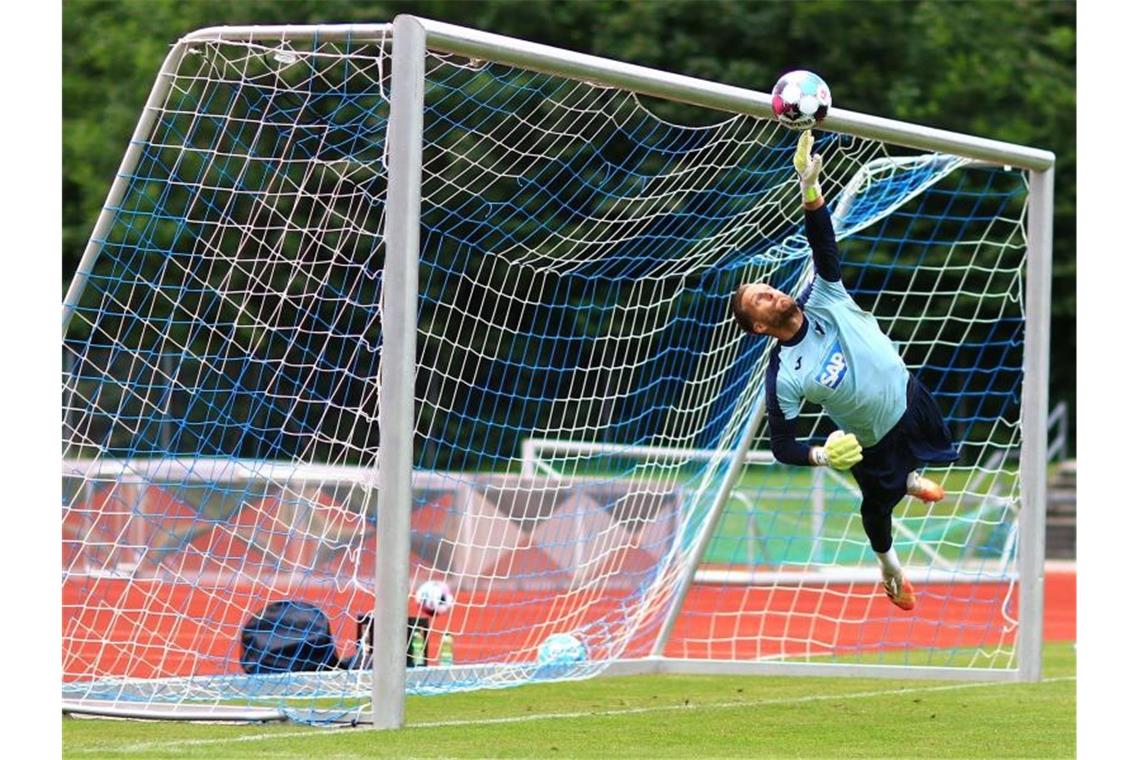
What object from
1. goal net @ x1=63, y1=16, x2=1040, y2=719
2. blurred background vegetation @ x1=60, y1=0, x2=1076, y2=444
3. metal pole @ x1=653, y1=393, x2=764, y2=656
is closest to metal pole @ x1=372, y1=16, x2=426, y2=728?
goal net @ x1=63, y1=16, x2=1040, y2=719

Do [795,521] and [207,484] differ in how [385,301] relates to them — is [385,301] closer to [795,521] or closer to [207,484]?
[207,484]

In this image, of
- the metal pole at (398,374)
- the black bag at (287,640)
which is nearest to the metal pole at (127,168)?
the metal pole at (398,374)

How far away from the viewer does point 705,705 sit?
30.9 ft

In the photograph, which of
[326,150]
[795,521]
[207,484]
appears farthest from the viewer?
[795,521]

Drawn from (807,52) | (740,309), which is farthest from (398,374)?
(807,52)

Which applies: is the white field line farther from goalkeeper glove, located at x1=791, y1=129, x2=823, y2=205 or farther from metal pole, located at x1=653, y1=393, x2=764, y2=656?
goalkeeper glove, located at x1=791, y1=129, x2=823, y2=205

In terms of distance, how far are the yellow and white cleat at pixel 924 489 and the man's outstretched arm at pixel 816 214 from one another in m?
0.99

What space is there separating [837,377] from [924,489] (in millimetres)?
632

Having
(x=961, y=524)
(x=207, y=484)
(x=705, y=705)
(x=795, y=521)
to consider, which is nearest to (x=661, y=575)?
(x=705, y=705)

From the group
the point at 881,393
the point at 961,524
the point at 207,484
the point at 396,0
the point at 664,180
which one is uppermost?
the point at 396,0

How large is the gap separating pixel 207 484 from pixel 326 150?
7.39ft

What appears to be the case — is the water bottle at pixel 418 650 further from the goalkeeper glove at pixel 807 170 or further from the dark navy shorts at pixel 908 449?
the goalkeeper glove at pixel 807 170

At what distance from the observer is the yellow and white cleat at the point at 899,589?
28.5 ft

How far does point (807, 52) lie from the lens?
28844mm
